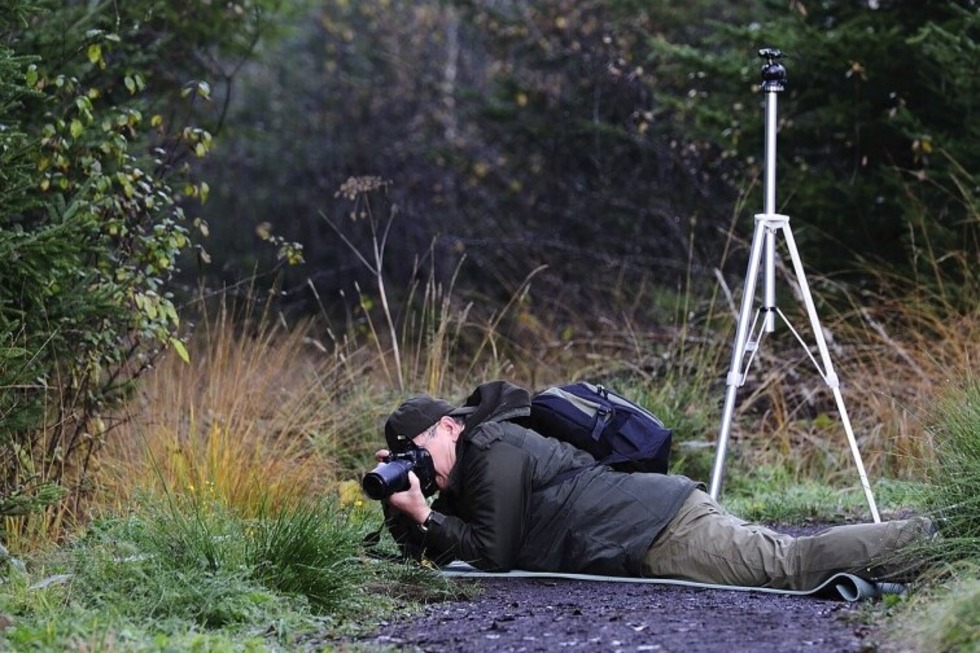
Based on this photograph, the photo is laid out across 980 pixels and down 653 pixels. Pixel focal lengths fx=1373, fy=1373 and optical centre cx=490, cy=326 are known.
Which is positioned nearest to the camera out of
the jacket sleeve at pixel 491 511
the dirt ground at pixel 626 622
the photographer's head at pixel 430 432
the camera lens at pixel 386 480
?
the dirt ground at pixel 626 622

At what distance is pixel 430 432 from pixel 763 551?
4.16 ft

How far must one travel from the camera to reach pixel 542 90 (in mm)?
15320

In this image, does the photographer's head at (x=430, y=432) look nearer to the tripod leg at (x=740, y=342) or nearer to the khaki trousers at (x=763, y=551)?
the khaki trousers at (x=763, y=551)

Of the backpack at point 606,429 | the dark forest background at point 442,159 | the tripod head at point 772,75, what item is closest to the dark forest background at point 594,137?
the dark forest background at point 442,159

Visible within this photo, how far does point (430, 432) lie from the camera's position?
16.4 ft

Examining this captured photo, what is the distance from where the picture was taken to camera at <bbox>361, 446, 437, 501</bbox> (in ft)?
15.6

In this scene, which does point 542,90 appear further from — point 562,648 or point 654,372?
point 562,648

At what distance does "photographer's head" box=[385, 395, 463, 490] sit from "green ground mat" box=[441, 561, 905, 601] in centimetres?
34

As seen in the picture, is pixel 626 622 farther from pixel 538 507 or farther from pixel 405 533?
pixel 405 533

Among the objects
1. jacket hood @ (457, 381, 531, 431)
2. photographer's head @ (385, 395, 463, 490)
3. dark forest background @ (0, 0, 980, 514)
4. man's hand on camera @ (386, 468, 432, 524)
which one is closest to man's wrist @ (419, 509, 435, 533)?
man's hand on camera @ (386, 468, 432, 524)

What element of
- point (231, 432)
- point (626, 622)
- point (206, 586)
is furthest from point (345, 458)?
point (626, 622)

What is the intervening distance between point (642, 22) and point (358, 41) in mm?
6540

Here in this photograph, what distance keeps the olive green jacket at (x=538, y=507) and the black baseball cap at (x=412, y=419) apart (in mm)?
123

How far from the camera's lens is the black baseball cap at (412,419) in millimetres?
5012
